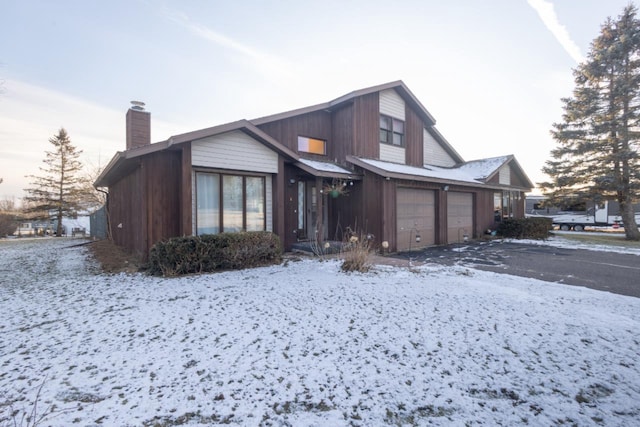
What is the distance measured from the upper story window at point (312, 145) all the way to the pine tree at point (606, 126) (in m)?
14.9

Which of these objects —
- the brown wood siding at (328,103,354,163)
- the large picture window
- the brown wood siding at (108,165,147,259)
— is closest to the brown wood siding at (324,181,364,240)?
the brown wood siding at (328,103,354,163)

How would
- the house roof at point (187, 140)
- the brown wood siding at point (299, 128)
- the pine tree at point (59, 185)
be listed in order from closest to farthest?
the house roof at point (187, 140), the brown wood siding at point (299, 128), the pine tree at point (59, 185)

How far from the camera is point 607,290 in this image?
5691mm

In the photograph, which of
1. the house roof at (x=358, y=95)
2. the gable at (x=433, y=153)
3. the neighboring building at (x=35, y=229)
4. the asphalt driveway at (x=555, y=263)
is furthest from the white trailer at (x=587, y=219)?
the neighboring building at (x=35, y=229)

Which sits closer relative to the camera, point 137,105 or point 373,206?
point 137,105

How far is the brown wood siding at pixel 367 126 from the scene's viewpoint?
1166cm

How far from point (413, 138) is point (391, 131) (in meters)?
1.62

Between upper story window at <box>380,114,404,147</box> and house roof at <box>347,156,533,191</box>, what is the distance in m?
1.17

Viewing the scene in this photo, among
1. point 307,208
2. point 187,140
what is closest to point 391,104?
point 307,208

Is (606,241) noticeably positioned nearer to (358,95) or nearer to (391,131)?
(391,131)

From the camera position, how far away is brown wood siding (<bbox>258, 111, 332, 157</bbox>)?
10794 millimetres

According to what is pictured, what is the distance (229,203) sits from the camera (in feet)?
27.5

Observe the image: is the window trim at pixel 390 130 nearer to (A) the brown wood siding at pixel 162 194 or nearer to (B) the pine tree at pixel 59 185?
(A) the brown wood siding at pixel 162 194

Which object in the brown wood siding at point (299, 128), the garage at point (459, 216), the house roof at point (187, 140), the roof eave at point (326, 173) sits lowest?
the garage at point (459, 216)
